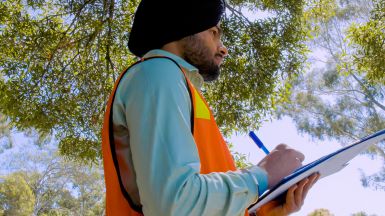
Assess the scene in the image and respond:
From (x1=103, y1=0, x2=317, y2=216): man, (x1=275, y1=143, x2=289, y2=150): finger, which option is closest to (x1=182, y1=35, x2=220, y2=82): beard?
(x1=103, y1=0, x2=317, y2=216): man

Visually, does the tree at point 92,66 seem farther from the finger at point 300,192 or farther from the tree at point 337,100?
the tree at point 337,100

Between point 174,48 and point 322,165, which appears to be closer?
point 322,165

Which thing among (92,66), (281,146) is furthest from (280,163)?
(92,66)

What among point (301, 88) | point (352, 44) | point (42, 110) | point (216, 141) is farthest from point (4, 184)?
point (216, 141)

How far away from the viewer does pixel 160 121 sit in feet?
2.94

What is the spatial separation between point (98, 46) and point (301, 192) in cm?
433

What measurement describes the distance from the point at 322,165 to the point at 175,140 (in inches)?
12.9

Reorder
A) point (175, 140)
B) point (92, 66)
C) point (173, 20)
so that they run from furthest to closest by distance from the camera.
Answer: point (92, 66) → point (173, 20) → point (175, 140)

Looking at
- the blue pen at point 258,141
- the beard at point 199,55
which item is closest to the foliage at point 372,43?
the blue pen at point 258,141

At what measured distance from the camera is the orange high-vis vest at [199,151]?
977mm

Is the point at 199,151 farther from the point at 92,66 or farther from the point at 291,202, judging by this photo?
the point at 92,66

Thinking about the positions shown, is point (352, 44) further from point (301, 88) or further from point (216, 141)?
point (301, 88)

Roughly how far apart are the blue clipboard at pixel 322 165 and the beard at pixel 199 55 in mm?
322

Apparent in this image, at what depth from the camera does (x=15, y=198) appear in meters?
17.6
